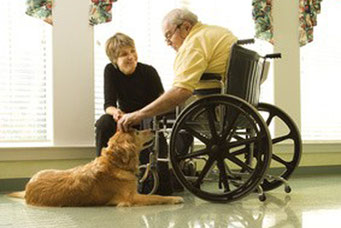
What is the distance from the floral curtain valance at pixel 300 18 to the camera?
13.0 ft

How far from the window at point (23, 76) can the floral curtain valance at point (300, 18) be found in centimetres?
194

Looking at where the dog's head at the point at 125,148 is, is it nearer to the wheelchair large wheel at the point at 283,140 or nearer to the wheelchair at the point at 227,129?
the wheelchair at the point at 227,129

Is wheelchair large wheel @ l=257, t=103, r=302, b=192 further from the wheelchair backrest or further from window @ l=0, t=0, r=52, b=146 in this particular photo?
window @ l=0, t=0, r=52, b=146

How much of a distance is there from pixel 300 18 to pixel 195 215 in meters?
2.94

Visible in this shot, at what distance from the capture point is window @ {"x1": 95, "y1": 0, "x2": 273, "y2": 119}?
11.4 feet

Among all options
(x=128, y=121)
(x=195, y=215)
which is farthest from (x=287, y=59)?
(x=195, y=215)

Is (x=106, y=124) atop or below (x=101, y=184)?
atop

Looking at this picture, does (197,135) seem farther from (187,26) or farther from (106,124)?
(106,124)

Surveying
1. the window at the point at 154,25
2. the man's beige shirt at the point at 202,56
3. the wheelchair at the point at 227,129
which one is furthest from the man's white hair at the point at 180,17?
the window at the point at 154,25

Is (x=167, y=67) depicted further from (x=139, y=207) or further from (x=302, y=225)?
(x=302, y=225)

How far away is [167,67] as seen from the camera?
377cm

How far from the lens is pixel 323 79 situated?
15.0 ft

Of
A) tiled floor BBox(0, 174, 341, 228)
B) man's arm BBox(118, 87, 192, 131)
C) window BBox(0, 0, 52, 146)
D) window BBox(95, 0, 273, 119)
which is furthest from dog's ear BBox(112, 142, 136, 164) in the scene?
window BBox(95, 0, 273, 119)

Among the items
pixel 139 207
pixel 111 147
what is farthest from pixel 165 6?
pixel 139 207
